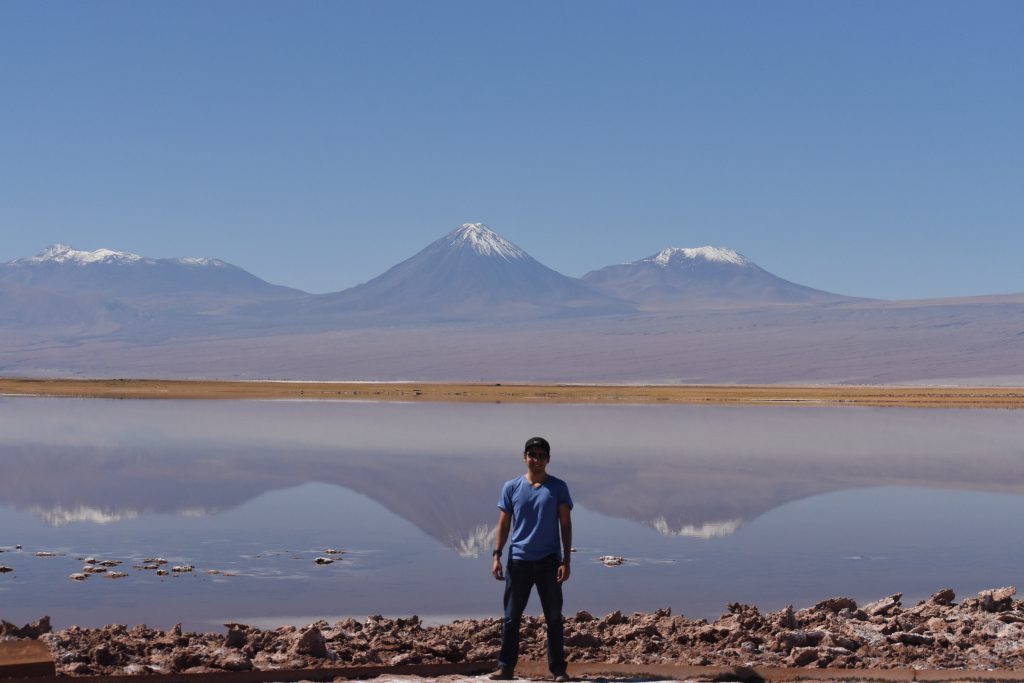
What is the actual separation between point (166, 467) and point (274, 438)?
23.0 ft

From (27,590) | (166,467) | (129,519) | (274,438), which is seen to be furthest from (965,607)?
(274,438)

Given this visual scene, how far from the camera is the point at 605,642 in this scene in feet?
26.4

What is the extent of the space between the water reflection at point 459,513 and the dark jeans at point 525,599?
6.77 feet

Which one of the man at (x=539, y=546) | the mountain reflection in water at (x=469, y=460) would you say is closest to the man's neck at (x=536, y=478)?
the man at (x=539, y=546)

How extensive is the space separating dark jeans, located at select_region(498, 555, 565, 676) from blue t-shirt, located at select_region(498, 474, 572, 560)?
2.0 inches

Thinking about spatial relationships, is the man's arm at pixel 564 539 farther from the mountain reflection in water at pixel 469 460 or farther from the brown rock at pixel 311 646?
the mountain reflection in water at pixel 469 460

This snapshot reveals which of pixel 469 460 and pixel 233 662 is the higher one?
pixel 469 460

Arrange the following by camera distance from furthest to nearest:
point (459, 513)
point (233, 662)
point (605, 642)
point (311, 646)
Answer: point (459, 513), point (605, 642), point (311, 646), point (233, 662)

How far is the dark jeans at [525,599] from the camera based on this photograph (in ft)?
23.3

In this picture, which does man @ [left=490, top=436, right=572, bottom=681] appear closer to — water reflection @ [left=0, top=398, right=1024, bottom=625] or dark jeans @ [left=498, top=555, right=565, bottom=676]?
dark jeans @ [left=498, top=555, right=565, bottom=676]

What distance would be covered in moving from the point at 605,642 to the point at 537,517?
1.23 metres

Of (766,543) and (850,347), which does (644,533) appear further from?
(850,347)

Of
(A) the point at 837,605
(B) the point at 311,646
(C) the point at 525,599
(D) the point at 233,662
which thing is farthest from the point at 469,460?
(D) the point at 233,662

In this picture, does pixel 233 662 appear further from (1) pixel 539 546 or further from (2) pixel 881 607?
(2) pixel 881 607
